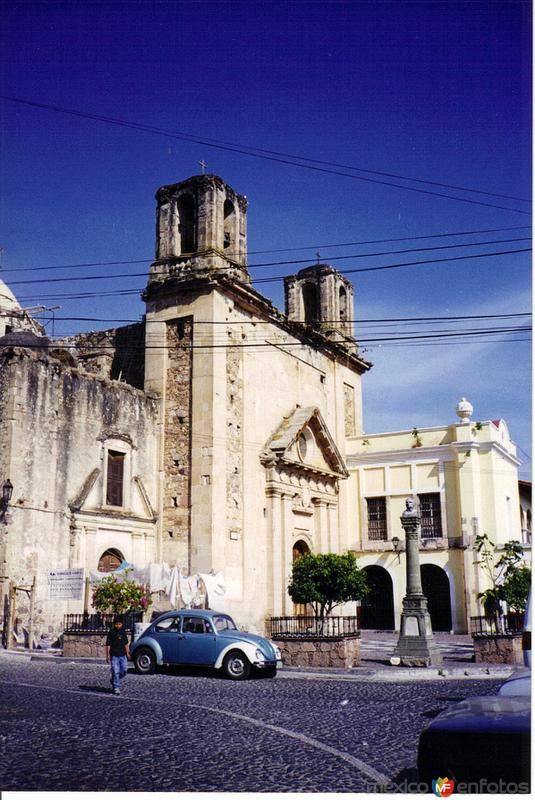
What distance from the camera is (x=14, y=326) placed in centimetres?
2798

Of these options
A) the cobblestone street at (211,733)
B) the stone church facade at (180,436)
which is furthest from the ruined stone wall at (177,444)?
the cobblestone street at (211,733)

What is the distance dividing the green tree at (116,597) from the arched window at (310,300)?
1837 centimetres

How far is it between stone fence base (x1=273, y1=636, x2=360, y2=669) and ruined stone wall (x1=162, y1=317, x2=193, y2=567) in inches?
250

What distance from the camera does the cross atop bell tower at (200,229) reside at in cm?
2430

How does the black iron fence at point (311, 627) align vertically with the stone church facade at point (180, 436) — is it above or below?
below

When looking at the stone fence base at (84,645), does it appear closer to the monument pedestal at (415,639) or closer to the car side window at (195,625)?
the car side window at (195,625)

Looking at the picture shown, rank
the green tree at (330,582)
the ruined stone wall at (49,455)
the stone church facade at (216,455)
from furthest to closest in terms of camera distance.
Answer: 1. the green tree at (330,582)
2. the stone church facade at (216,455)
3. the ruined stone wall at (49,455)

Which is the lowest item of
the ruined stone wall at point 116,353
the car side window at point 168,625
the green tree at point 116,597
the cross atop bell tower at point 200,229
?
the car side window at point 168,625

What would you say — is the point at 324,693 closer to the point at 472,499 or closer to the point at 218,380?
the point at 218,380

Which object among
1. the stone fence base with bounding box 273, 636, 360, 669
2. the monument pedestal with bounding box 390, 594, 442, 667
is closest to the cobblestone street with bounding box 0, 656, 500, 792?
the stone fence base with bounding box 273, 636, 360, 669

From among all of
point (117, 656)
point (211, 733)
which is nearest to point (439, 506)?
point (117, 656)

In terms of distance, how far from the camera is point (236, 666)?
14125mm

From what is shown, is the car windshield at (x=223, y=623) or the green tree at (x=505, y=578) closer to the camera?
the car windshield at (x=223, y=623)

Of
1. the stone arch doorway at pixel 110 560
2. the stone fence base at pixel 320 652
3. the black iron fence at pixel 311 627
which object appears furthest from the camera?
the stone arch doorway at pixel 110 560
